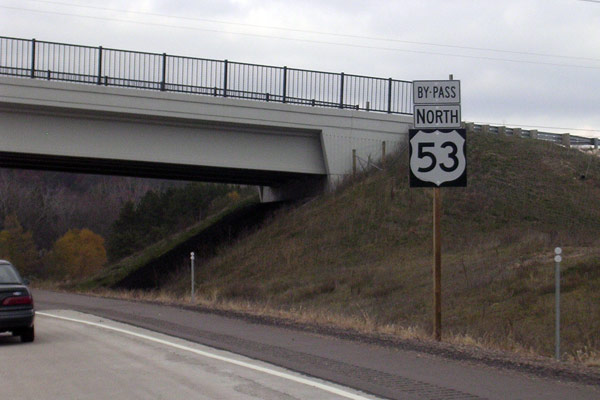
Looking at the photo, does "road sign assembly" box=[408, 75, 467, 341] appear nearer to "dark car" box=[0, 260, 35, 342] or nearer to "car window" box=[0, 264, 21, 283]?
"dark car" box=[0, 260, 35, 342]

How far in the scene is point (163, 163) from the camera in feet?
107

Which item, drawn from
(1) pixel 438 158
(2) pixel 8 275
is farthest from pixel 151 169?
(1) pixel 438 158

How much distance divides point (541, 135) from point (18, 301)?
3266 cm

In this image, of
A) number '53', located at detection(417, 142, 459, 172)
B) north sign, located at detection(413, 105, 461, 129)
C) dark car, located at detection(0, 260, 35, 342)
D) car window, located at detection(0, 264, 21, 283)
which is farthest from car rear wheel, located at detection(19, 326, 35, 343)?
north sign, located at detection(413, 105, 461, 129)

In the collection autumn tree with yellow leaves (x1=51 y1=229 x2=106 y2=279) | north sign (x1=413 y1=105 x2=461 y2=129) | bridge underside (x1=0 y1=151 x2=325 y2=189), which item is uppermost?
bridge underside (x1=0 y1=151 x2=325 y2=189)

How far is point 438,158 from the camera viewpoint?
13.9 m

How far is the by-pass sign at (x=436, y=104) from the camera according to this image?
13922 millimetres

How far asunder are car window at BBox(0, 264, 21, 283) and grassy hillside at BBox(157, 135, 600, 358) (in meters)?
6.58

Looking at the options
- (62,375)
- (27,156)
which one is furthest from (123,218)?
(62,375)

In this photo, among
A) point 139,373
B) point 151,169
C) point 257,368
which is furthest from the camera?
point 151,169

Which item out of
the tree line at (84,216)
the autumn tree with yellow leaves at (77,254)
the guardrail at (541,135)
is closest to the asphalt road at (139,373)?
the guardrail at (541,135)

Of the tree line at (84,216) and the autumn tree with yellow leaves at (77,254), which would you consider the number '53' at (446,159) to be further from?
the autumn tree with yellow leaves at (77,254)

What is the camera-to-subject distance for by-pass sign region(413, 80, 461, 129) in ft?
45.7

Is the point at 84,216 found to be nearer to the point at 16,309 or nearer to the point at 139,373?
the point at 16,309
